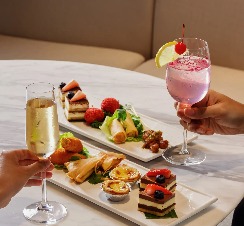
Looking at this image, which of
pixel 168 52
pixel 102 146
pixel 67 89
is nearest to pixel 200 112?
pixel 168 52

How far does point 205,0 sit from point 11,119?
172 cm

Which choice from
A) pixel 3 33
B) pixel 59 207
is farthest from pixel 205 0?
pixel 59 207

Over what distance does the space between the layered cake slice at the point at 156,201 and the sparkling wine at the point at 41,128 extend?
24 centimetres

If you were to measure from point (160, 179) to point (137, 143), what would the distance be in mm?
350

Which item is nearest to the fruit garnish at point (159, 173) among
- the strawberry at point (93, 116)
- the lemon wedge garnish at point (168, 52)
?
the lemon wedge garnish at point (168, 52)

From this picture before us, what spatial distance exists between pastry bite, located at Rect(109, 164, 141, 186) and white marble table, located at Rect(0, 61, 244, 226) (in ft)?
0.34

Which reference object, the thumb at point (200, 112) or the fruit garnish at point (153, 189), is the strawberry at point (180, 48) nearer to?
the thumb at point (200, 112)

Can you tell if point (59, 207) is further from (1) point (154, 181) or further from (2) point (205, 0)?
(2) point (205, 0)

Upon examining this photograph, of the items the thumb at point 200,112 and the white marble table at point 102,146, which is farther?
the thumb at point 200,112

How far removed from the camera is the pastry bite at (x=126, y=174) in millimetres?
1463

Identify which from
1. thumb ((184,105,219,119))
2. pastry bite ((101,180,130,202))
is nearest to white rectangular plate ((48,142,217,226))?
pastry bite ((101,180,130,202))

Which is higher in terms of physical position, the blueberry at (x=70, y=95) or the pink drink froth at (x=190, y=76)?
the pink drink froth at (x=190, y=76)

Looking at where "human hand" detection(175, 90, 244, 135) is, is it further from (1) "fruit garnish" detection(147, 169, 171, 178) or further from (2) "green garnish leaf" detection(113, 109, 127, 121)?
(1) "fruit garnish" detection(147, 169, 171, 178)

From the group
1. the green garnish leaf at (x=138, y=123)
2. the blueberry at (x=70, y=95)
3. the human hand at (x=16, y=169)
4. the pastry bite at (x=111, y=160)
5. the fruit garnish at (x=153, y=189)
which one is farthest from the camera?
the blueberry at (x=70, y=95)
